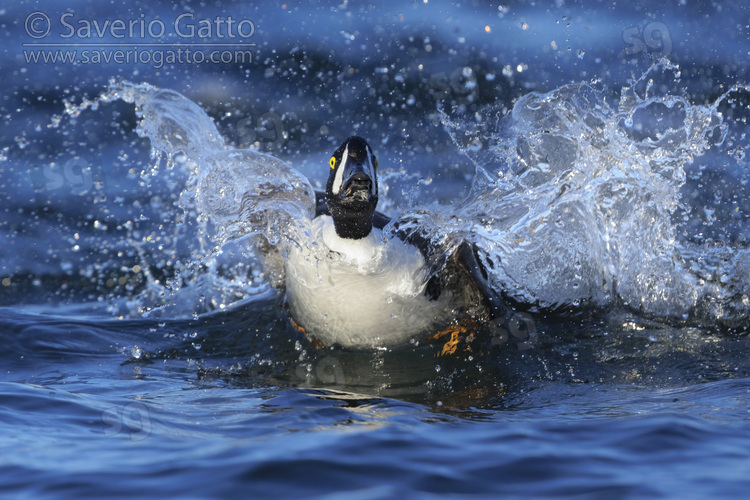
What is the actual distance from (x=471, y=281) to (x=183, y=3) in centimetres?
760

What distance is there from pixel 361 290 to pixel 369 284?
0.21ft

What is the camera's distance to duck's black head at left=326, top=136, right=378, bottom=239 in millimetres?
4551

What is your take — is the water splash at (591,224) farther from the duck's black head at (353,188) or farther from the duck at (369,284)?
the duck's black head at (353,188)

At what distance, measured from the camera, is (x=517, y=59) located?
10219 millimetres

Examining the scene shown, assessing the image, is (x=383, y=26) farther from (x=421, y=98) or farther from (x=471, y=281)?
(x=471, y=281)

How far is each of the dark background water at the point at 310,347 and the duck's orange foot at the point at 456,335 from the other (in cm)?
15

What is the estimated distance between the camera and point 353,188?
455 centimetres

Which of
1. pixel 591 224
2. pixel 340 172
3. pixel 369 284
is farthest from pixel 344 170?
pixel 591 224

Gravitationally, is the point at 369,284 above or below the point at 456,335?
above

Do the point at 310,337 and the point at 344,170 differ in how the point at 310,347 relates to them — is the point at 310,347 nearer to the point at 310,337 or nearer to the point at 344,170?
the point at 310,337

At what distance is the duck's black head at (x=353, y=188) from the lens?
4551mm

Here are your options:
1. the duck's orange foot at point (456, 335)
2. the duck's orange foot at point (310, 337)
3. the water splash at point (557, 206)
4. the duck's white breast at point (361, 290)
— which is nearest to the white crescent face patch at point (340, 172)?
the duck's white breast at point (361, 290)

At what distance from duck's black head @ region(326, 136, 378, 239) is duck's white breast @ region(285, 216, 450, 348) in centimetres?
11

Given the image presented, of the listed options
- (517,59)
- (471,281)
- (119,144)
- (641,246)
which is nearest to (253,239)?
(471,281)
